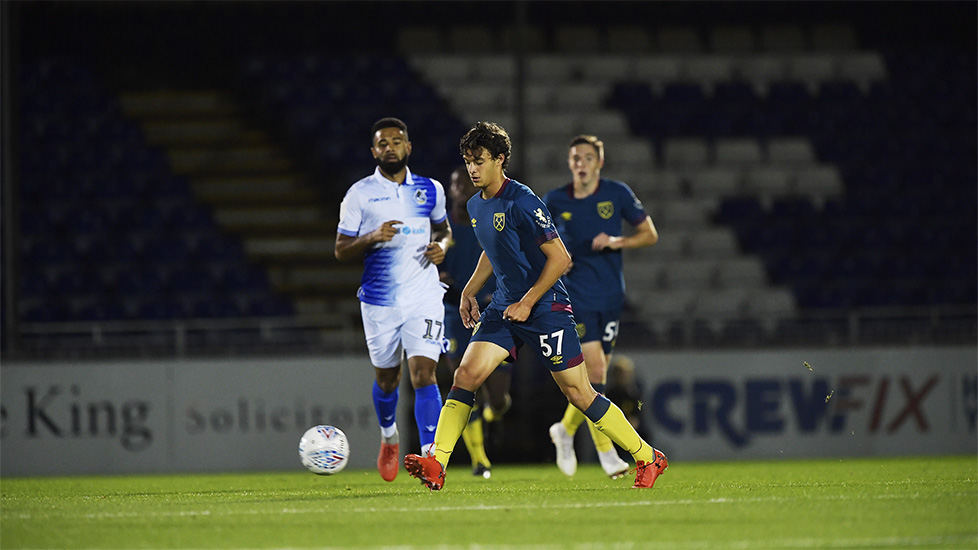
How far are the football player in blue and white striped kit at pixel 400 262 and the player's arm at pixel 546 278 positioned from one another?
1570 mm

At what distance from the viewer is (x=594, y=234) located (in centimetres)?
902

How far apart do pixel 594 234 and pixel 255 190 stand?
1037cm

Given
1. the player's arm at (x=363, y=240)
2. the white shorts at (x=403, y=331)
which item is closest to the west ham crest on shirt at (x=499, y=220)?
the player's arm at (x=363, y=240)

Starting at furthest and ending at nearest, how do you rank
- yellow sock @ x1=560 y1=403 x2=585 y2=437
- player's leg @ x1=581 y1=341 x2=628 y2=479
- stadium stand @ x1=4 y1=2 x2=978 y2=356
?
1. stadium stand @ x1=4 y1=2 x2=978 y2=356
2. yellow sock @ x1=560 y1=403 x2=585 y2=437
3. player's leg @ x1=581 y1=341 x2=628 y2=479

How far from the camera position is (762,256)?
17406mm

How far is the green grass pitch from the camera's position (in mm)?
4918

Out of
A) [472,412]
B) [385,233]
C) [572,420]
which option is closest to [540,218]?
[385,233]

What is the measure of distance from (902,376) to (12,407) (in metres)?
8.37

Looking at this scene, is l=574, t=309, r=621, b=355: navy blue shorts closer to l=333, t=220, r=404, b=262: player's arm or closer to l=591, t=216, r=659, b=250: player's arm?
l=591, t=216, r=659, b=250: player's arm

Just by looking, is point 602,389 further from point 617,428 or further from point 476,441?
point 617,428

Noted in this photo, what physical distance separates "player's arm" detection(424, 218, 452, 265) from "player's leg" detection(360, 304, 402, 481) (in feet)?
1.34

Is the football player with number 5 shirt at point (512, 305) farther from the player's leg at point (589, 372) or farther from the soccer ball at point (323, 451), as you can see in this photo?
the player's leg at point (589, 372)

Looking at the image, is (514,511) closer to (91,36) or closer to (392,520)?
(392,520)

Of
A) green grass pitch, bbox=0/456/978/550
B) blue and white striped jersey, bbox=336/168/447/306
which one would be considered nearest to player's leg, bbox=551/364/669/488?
green grass pitch, bbox=0/456/978/550
